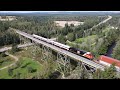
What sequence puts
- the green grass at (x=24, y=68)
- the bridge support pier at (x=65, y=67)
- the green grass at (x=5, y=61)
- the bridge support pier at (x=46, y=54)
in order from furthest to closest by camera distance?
the bridge support pier at (x=46, y=54), the green grass at (x=5, y=61), the bridge support pier at (x=65, y=67), the green grass at (x=24, y=68)

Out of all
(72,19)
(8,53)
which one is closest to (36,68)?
(8,53)

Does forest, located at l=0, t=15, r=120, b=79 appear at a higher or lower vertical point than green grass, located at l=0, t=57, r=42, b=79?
higher

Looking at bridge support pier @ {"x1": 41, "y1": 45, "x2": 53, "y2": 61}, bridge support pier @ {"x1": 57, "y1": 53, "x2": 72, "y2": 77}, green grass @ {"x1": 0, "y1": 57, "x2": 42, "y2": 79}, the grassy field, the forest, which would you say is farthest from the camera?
the forest

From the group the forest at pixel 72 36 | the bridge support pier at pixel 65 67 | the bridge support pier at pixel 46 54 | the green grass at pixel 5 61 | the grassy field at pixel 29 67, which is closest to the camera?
the grassy field at pixel 29 67

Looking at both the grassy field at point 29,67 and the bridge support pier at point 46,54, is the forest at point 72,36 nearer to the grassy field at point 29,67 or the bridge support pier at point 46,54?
the grassy field at point 29,67

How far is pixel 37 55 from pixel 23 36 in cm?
621

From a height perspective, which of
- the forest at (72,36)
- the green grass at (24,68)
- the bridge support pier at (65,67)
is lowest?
the green grass at (24,68)

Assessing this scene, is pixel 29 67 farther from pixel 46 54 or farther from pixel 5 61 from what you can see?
pixel 5 61

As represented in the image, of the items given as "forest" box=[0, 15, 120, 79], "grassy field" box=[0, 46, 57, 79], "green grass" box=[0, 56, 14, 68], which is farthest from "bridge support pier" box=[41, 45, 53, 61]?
"green grass" box=[0, 56, 14, 68]

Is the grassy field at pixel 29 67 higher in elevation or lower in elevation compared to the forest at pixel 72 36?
lower

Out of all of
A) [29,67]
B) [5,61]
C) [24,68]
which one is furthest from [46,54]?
[5,61]

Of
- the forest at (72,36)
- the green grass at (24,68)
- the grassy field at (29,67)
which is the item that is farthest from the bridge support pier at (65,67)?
the green grass at (24,68)

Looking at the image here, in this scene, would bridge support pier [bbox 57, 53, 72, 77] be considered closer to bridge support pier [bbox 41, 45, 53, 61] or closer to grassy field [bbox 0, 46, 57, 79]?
grassy field [bbox 0, 46, 57, 79]
